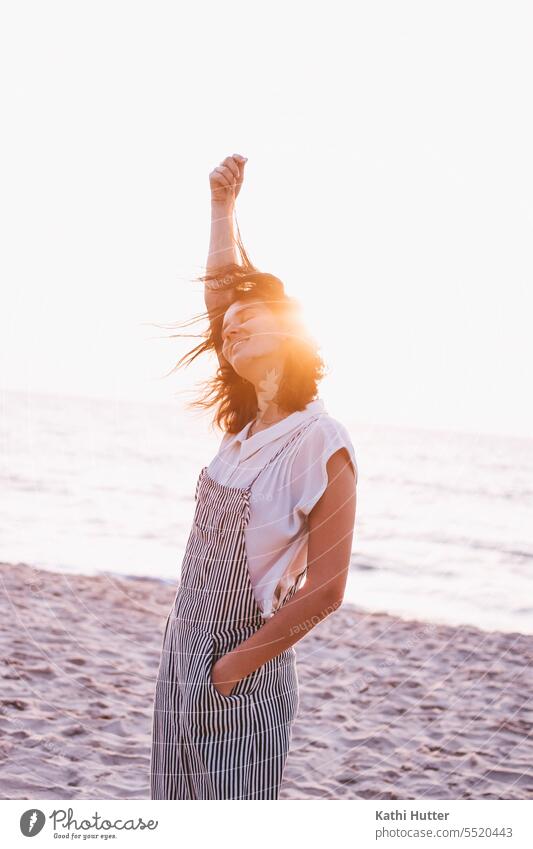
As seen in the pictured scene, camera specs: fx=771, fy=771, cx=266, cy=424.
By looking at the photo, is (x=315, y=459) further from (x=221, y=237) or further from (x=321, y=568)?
(x=221, y=237)

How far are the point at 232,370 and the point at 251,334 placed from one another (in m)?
0.24

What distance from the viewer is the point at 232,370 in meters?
1.67

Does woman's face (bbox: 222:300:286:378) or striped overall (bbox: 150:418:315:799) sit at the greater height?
woman's face (bbox: 222:300:286:378)

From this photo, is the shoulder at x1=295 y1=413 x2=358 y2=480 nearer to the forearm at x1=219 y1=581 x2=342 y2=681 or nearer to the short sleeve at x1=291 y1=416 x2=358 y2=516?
the short sleeve at x1=291 y1=416 x2=358 y2=516

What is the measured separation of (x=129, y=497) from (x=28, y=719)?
9.98m

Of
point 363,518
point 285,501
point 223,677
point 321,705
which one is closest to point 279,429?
point 285,501

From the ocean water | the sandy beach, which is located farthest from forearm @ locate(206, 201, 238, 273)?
the sandy beach

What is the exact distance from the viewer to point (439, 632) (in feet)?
20.0

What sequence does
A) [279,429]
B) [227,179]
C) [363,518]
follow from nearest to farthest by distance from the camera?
1. [279,429]
2. [227,179]
3. [363,518]

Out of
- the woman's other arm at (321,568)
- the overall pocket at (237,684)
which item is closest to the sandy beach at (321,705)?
the overall pocket at (237,684)

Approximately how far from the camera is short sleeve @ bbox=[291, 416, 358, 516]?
4.41 feet

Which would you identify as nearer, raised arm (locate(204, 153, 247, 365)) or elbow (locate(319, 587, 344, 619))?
elbow (locate(319, 587, 344, 619))
